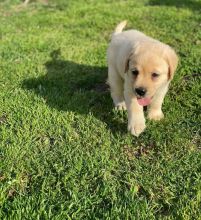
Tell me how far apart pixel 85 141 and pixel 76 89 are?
1.55 metres

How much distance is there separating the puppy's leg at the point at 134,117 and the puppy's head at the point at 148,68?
0.07 meters

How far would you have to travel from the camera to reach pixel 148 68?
4.14 meters

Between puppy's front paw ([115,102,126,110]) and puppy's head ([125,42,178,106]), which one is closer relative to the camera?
puppy's head ([125,42,178,106])

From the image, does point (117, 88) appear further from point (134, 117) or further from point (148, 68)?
point (148, 68)

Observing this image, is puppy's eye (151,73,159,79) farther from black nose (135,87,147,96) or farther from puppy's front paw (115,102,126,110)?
puppy's front paw (115,102,126,110)

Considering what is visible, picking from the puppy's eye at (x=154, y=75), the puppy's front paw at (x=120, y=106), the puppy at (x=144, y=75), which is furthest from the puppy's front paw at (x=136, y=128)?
the puppy's front paw at (x=120, y=106)

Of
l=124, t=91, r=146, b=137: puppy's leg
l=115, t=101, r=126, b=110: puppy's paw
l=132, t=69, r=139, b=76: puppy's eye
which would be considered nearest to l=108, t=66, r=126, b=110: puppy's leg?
l=115, t=101, r=126, b=110: puppy's paw

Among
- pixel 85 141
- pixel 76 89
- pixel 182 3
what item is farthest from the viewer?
pixel 182 3


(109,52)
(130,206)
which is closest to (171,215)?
(130,206)

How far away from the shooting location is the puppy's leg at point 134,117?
4223mm

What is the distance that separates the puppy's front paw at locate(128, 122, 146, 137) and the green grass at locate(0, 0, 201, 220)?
161 millimetres

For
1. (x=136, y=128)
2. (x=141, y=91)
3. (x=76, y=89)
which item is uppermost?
(x=141, y=91)

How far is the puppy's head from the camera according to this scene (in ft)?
13.6

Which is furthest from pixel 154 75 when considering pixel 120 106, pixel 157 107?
pixel 120 106
